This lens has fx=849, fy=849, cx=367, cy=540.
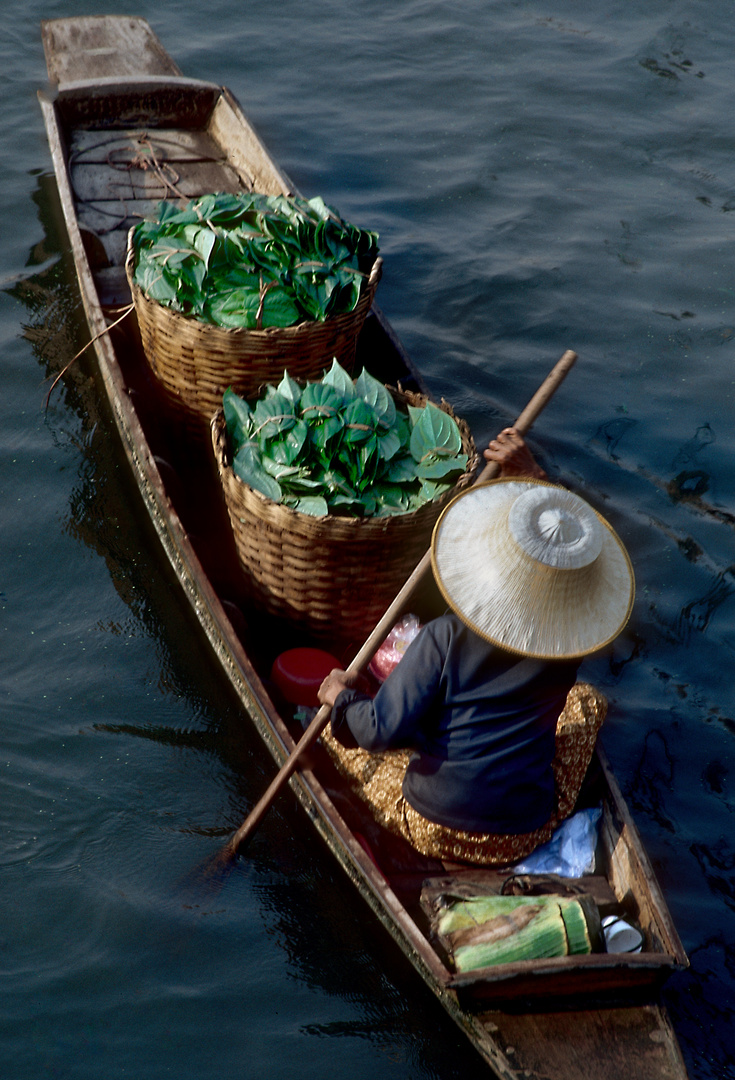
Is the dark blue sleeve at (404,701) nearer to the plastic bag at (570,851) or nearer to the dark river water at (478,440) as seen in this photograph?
the plastic bag at (570,851)

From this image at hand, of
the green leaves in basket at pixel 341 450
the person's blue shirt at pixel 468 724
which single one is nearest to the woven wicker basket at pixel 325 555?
the green leaves in basket at pixel 341 450

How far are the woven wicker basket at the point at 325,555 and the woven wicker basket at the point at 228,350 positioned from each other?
375mm

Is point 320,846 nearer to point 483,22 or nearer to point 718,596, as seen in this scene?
point 718,596

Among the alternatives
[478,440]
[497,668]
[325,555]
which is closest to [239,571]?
[325,555]

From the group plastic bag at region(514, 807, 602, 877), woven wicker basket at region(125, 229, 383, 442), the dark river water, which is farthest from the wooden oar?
woven wicker basket at region(125, 229, 383, 442)

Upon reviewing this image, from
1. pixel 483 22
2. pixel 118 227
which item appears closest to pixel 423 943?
pixel 118 227

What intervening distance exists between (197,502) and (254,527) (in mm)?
994

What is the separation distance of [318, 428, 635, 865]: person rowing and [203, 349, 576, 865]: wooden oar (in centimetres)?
8

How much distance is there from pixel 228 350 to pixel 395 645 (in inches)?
56.2

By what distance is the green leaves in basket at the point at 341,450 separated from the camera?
10.2 feet

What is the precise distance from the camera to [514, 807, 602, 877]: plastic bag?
286cm

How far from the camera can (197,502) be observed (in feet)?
13.6

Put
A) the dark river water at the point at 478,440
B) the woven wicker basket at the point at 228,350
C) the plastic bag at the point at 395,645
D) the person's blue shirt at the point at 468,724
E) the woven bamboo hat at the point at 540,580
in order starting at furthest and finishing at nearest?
the woven wicker basket at the point at 228,350, the plastic bag at the point at 395,645, the dark river water at the point at 478,440, the person's blue shirt at the point at 468,724, the woven bamboo hat at the point at 540,580

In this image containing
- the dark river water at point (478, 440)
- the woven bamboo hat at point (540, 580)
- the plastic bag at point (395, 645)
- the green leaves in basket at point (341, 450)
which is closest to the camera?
the woven bamboo hat at point (540, 580)
